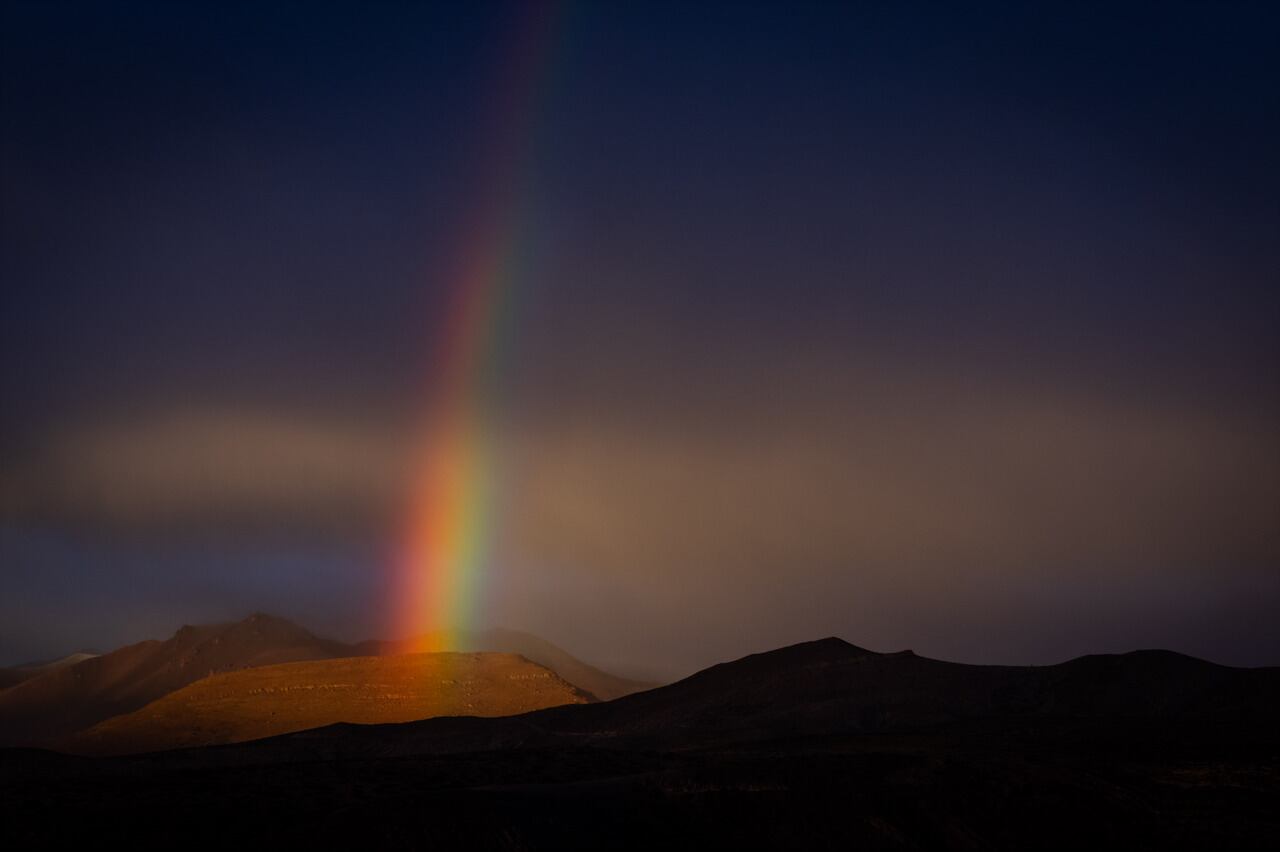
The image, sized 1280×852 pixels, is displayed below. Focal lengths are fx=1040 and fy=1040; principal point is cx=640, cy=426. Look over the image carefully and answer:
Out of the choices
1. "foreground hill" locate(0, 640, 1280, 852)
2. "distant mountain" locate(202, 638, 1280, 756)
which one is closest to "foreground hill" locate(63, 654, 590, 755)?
"distant mountain" locate(202, 638, 1280, 756)

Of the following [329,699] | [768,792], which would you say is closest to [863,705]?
[768,792]

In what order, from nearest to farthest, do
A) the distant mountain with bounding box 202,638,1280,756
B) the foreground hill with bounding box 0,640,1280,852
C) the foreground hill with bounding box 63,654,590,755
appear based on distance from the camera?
the foreground hill with bounding box 0,640,1280,852
the distant mountain with bounding box 202,638,1280,756
the foreground hill with bounding box 63,654,590,755

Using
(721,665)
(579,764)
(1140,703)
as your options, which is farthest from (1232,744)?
(721,665)

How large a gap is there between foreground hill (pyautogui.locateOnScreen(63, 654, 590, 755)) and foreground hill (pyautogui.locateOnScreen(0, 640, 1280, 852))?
5284 centimetres

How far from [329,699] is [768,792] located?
362 feet

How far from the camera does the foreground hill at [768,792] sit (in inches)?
1652

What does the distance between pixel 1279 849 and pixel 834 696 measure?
60558 mm

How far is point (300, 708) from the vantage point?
454ft

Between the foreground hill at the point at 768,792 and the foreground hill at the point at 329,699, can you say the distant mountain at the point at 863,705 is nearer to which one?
the foreground hill at the point at 768,792

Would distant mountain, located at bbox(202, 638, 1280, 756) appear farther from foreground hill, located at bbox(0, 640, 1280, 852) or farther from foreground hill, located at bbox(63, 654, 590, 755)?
foreground hill, located at bbox(63, 654, 590, 755)

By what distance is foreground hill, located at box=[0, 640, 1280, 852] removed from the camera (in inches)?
1652

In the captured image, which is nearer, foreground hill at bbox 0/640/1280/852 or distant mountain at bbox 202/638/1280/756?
foreground hill at bbox 0/640/1280/852

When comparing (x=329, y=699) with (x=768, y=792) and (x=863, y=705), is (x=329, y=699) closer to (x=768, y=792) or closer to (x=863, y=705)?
(x=863, y=705)

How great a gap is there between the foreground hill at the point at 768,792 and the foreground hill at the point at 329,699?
173 ft
